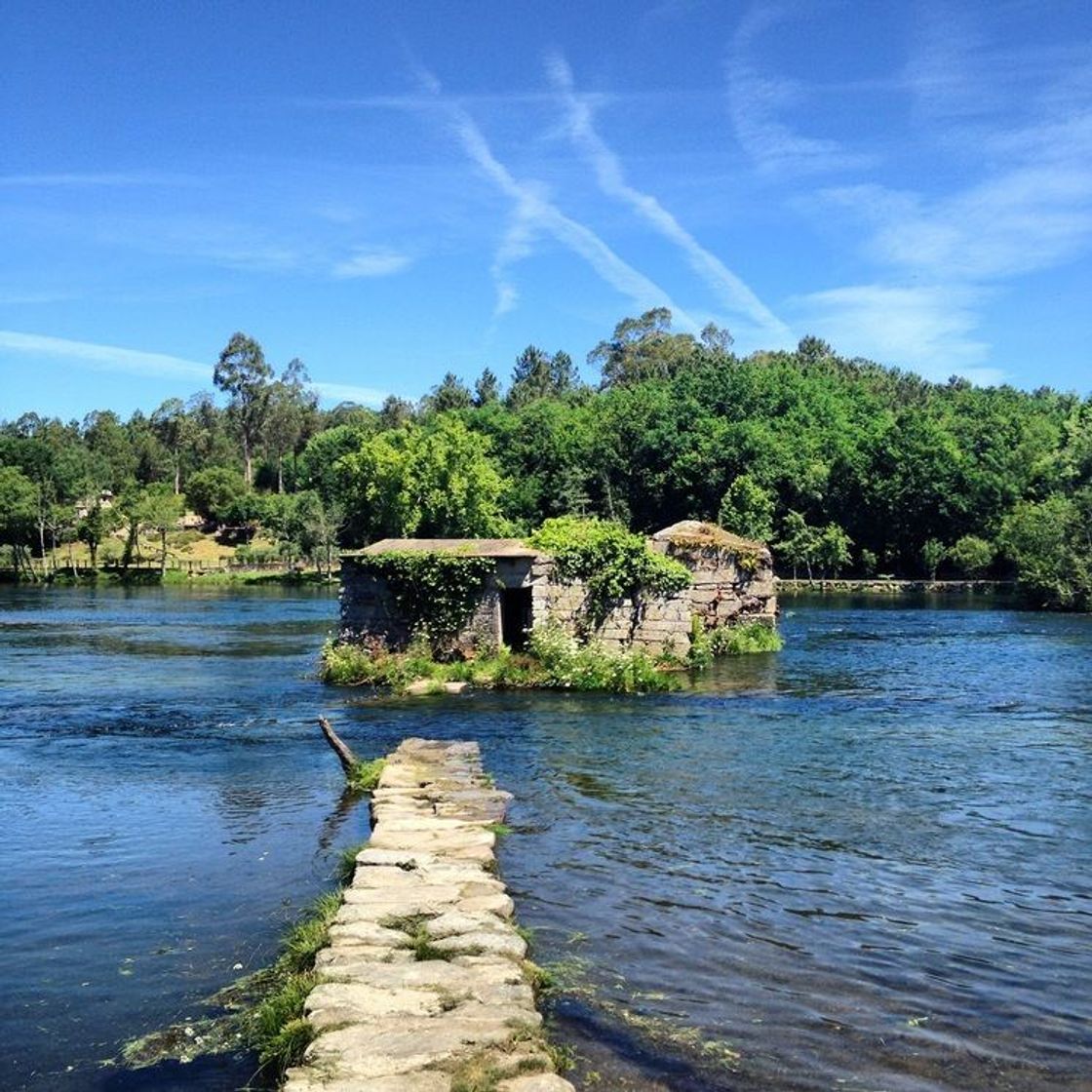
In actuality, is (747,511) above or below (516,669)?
above

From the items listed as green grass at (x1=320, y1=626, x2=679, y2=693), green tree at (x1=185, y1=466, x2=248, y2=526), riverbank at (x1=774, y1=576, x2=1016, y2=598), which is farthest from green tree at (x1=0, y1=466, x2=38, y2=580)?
green grass at (x1=320, y1=626, x2=679, y2=693)

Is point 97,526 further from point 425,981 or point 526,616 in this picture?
point 425,981

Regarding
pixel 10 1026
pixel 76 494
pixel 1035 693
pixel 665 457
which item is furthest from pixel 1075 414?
pixel 10 1026

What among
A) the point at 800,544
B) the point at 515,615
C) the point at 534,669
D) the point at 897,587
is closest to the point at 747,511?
the point at 800,544

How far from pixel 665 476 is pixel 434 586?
64.4m

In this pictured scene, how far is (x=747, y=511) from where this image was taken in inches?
3169

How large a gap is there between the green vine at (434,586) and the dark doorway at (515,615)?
7.41ft

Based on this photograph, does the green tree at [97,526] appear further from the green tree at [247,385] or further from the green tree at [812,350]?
the green tree at [812,350]

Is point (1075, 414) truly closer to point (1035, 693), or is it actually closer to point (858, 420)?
point (858, 420)

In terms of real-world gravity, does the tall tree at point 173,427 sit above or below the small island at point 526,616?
above

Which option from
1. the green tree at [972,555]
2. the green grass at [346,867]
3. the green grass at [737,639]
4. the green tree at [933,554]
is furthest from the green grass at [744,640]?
the green tree at [933,554]

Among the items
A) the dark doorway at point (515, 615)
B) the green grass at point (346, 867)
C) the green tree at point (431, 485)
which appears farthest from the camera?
the green tree at point (431, 485)

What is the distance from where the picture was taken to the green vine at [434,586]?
25.8 m

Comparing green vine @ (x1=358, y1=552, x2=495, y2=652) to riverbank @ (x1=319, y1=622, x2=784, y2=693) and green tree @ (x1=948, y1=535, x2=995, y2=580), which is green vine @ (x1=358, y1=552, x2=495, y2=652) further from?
green tree @ (x1=948, y1=535, x2=995, y2=580)
